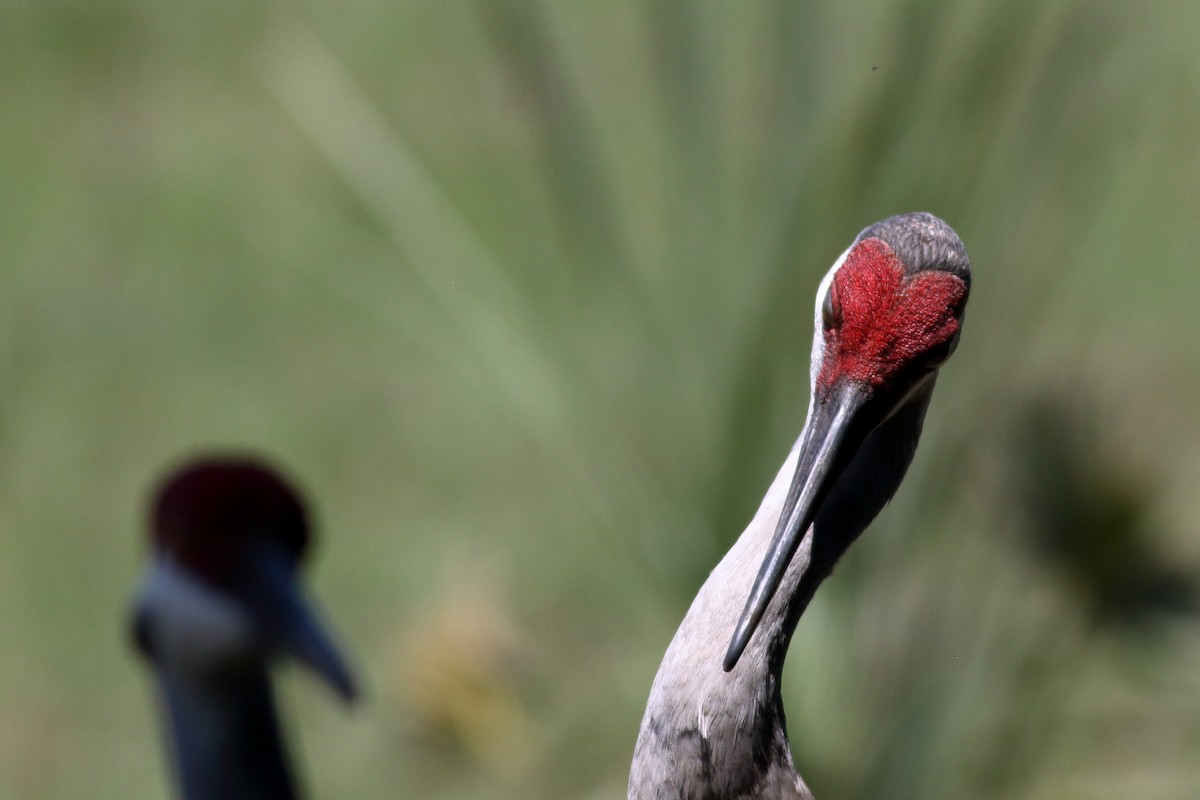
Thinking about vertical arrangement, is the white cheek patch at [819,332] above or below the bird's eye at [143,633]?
above

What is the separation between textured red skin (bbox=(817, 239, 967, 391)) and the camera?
1499 mm

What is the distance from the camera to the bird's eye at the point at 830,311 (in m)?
1.54

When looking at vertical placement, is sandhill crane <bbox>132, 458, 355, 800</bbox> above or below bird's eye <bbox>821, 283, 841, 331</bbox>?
below

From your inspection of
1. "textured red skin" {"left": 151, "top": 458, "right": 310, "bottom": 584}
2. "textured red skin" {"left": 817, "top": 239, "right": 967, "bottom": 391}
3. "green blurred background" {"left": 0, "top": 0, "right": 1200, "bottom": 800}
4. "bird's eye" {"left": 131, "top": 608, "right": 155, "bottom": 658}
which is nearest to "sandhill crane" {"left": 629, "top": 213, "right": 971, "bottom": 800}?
"textured red skin" {"left": 817, "top": 239, "right": 967, "bottom": 391}

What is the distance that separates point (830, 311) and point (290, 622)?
1583mm

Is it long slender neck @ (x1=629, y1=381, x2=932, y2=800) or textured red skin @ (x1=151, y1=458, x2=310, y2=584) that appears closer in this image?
long slender neck @ (x1=629, y1=381, x2=932, y2=800)

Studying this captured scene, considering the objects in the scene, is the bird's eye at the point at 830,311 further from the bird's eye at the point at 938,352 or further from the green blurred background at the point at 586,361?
the green blurred background at the point at 586,361

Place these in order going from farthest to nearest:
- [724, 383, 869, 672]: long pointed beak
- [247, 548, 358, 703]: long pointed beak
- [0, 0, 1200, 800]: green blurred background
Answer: [247, 548, 358, 703]: long pointed beak → [0, 0, 1200, 800]: green blurred background → [724, 383, 869, 672]: long pointed beak

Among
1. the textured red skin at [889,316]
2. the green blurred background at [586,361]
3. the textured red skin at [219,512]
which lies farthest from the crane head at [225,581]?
the textured red skin at [889,316]

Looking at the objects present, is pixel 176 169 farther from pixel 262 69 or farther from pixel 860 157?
pixel 860 157

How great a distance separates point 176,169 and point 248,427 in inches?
72.4

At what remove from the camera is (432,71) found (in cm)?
715

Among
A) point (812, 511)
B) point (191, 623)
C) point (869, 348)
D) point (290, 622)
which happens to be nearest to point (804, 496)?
point (812, 511)

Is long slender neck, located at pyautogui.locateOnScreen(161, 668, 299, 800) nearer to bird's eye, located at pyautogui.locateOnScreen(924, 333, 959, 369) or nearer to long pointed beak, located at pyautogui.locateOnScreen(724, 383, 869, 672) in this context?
long pointed beak, located at pyautogui.locateOnScreen(724, 383, 869, 672)
